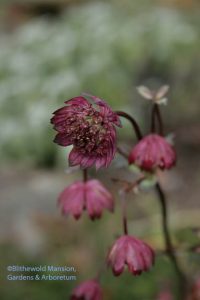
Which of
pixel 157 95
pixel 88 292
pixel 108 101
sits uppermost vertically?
pixel 108 101

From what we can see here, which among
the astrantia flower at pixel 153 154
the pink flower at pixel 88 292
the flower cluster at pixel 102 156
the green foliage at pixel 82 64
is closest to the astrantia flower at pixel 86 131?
the flower cluster at pixel 102 156

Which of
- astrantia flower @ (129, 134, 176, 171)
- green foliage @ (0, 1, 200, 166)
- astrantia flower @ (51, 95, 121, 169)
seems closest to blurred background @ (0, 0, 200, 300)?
green foliage @ (0, 1, 200, 166)

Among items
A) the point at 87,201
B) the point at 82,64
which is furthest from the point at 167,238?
the point at 82,64

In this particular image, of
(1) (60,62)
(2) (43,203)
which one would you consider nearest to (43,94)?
(1) (60,62)

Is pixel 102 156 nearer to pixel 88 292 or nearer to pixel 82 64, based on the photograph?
pixel 88 292

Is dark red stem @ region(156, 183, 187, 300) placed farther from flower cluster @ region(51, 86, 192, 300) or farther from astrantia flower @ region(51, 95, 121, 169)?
astrantia flower @ region(51, 95, 121, 169)

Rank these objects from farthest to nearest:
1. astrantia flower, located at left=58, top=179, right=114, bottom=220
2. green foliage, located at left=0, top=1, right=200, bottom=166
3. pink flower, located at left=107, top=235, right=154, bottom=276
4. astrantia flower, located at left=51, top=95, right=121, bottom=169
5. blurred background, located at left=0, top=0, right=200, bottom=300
Answer: green foliage, located at left=0, top=1, right=200, bottom=166 → blurred background, located at left=0, top=0, right=200, bottom=300 → astrantia flower, located at left=58, top=179, right=114, bottom=220 → pink flower, located at left=107, top=235, right=154, bottom=276 → astrantia flower, located at left=51, top=95, right=121, bottom=169
